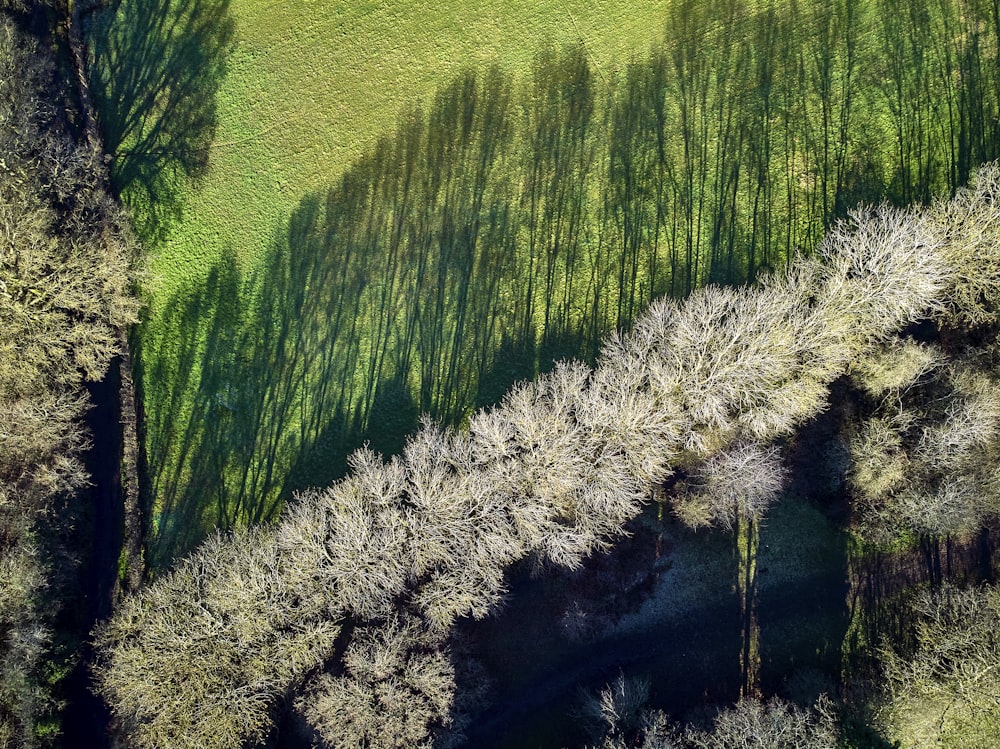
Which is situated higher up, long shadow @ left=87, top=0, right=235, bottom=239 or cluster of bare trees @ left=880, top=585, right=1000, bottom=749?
long shadow @ left=87, top=0, right=235, bottom=239

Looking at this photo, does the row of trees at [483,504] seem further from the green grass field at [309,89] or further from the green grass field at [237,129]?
the green grass field at [309,89]

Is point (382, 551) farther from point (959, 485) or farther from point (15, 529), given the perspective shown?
point (959, 485)

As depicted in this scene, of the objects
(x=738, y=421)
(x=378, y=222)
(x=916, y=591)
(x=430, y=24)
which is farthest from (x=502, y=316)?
(x=916, y=591)

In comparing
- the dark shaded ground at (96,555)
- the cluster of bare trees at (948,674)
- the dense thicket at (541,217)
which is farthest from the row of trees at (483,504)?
the cluster of bare trees at (948,674)

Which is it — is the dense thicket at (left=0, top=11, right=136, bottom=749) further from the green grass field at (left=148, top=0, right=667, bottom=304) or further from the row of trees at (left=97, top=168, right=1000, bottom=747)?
the row of trees at (left=97, top=168, right=1000, bottom=747)

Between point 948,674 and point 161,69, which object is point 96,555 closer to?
Result: point 161,69

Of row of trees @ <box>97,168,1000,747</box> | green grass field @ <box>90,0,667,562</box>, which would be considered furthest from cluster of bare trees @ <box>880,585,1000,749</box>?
green grass field @ <box>90,0,667,562</box>

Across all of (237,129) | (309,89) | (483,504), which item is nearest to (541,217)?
(309,89)
